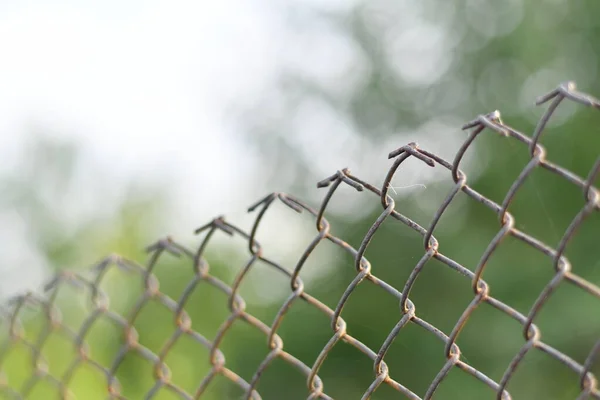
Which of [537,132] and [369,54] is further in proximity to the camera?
[369,54]

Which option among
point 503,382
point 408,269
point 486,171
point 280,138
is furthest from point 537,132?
point 280,138

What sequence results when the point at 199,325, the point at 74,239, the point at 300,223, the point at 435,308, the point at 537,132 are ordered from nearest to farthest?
the point at 537,132 < the point at 300,223 < the point at 435,308 < the point at 74,239 < the point at 199,325

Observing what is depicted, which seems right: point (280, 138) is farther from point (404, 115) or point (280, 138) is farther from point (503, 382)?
point (503, 382)

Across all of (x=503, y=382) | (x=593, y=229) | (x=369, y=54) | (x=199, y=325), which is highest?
(x=369, y=54)

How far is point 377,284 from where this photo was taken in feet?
2.96

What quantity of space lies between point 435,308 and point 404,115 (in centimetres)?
311

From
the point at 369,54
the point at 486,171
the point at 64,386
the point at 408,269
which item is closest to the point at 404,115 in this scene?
the point at 369,54

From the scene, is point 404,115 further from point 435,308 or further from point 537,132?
point 537,132

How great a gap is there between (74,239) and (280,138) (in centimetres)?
342

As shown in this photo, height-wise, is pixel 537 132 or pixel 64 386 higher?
pixel 537 132

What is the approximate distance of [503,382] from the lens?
0.72 metres

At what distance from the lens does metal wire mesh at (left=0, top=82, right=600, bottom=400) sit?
0.67 metres

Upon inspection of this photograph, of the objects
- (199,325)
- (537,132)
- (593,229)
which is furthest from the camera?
(199,325)

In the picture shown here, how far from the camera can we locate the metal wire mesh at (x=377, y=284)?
67cm
